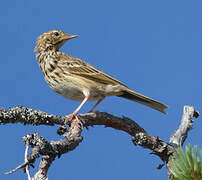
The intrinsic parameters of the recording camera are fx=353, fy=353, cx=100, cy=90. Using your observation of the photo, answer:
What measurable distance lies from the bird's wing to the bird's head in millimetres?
542

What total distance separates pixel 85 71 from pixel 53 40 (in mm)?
1260

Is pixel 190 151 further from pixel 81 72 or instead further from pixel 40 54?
pixel 40 54

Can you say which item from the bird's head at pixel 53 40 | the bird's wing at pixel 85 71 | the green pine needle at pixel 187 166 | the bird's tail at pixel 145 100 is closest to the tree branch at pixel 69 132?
the bird's tail at pixel 145 100

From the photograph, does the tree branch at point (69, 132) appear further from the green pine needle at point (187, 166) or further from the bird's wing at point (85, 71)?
the bird's wing at point (85, 71)

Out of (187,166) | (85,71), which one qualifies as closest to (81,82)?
(85,71)

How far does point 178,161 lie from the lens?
2.67 metres

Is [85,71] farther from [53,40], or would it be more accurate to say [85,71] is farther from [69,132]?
[69,132]

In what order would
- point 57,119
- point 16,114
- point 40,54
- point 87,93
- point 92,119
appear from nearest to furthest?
1. point 16,114
2. point 57,119
3. point 92,119
4. point 87,93
5. point 40,54

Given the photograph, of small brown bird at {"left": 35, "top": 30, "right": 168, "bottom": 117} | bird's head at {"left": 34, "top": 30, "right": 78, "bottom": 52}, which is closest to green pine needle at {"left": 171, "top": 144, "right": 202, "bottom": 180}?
small brown bird at {"left": 35, "top": 30, "right": 168, "bottom": 117}

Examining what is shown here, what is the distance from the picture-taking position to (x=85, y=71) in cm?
632

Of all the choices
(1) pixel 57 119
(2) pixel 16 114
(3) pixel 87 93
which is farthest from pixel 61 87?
(2) pixel 16 114

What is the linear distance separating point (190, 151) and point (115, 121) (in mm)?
1954

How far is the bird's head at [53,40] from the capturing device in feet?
23.2

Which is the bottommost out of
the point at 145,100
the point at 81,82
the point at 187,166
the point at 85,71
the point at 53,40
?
the point at 187,166
